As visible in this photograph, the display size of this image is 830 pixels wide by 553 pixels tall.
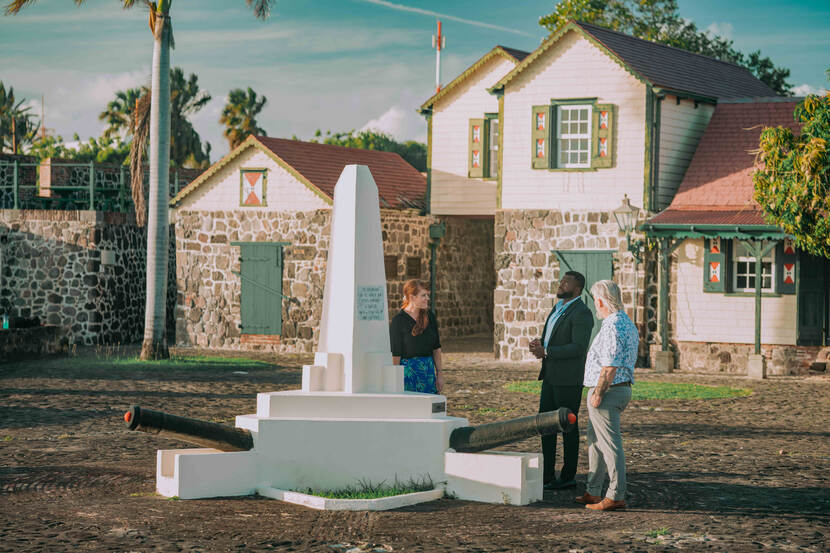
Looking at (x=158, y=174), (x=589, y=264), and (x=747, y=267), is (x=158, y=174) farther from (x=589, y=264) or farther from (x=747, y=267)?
(x=747, y=267)

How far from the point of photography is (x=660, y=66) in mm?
22672

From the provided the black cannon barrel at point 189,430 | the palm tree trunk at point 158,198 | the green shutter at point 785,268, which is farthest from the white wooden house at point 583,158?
the black cannon barrel at point 189,430

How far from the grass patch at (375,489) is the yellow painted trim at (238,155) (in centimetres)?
1565

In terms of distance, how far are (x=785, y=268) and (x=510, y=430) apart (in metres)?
13.3

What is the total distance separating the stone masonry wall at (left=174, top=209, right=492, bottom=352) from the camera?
80.5ft

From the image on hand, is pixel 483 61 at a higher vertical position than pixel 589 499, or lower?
higher

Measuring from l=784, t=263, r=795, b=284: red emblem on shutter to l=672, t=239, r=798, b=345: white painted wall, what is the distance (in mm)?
264

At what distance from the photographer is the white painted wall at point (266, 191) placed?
24664 millimetres

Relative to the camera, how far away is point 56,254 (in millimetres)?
26109

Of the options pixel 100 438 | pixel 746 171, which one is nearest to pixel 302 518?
pixel 100 438

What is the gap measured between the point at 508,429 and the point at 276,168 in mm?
17099

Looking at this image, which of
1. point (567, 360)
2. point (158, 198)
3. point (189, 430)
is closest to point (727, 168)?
point (158, 198)

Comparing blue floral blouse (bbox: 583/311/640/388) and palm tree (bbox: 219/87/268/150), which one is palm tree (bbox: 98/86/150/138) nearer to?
palm tree (bbox: 219/87/268/150)

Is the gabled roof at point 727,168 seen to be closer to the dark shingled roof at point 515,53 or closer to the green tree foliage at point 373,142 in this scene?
the dark shingled roof at point 515,53
